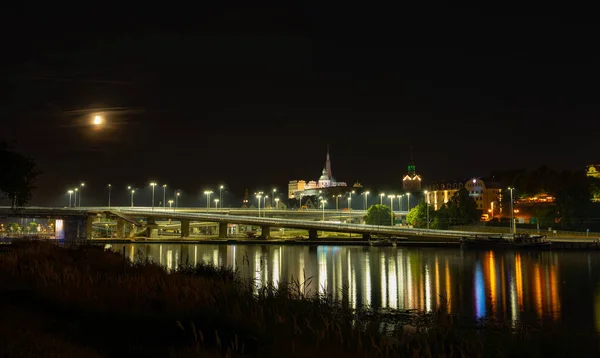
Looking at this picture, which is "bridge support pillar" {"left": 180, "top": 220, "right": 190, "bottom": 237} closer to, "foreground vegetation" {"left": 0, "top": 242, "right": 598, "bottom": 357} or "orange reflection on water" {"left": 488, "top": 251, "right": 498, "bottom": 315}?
"orange reflection on water" {"left": 488, "top": 251, "right": 498, "bottom": 315}

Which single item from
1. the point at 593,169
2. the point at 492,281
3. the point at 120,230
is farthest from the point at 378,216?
the point at 492,281

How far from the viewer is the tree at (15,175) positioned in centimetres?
3906

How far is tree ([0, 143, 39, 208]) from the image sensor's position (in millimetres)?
39062

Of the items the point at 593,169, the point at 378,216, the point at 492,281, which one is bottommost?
the point at 492,281

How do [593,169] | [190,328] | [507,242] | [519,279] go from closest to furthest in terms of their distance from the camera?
[190,328] < [519,279] < [507,242] < [593,169]

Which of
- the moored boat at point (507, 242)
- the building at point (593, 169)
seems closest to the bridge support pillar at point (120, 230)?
the moored boat at point (507, 242)

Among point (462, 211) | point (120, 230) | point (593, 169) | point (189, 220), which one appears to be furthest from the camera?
point (593, 169)

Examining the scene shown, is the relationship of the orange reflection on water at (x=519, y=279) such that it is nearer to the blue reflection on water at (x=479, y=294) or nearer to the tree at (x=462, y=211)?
the blue reflection on water at (x=479, y=294)

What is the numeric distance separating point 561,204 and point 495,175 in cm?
6516

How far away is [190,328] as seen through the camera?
12.3 m

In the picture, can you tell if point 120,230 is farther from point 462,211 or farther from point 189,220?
point 462,211

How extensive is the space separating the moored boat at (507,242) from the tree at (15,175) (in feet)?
190

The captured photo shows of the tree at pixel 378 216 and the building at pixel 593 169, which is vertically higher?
the building at pixel 593 169

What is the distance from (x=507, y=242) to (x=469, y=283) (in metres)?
45.3
